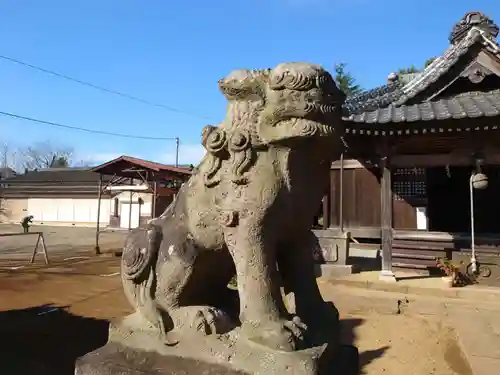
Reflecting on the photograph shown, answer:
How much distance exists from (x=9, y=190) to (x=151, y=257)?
124ft

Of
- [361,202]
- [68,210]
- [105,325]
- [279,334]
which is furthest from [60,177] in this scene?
[279,334]

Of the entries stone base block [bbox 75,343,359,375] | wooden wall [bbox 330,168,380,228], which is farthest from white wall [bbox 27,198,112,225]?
stone base block [bbox 75,343,359,375]

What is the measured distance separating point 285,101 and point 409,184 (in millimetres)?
10557

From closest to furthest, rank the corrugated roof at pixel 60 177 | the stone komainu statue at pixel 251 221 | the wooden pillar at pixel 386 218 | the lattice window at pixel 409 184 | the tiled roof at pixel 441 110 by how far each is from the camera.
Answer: the stone komainu statue at pixel 251 221 < the tiled roof at pixel 441 110 < the wooden pillar at pixel 386 218 < the lattice window at pixel 409 184 < the corrugated roof at pixel 60 177

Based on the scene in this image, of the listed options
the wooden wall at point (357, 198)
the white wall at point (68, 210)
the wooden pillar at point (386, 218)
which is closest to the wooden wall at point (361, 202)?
the wooden wall at point (357, 198)

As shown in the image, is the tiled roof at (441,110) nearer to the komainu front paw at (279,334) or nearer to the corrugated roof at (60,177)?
the komainu front paw at (279,334)

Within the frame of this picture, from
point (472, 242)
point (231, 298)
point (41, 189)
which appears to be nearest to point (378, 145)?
point (472, 242)

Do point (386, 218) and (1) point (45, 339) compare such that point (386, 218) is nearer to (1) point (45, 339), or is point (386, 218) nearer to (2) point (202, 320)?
(1) point (45, 339)

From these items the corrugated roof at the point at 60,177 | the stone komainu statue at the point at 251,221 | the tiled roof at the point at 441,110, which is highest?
the corrugated roof at the point at 60,177

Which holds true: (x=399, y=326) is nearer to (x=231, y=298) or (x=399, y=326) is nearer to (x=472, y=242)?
(x=472, y=242)

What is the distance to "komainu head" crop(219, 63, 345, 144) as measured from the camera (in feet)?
5.47

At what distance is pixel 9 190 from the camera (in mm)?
34281

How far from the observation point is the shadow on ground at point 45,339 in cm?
356

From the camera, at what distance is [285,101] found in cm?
170
